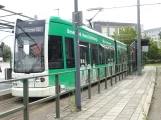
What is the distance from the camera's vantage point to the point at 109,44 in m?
22.5

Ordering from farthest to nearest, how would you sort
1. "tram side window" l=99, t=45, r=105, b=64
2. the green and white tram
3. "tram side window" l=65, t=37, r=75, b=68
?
"tram side window" l=99, t=45, r=105, b=64 → "tram side window" l=65, t=37, r=75, b=68 → the green and white tram

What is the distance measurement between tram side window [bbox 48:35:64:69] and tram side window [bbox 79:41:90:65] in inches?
106

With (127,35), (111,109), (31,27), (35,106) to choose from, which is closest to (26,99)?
(35,106)

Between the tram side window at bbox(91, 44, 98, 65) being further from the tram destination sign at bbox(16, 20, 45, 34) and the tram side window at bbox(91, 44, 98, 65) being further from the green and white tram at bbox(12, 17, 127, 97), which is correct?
the tram destination sign at bbox(16, 20, 45, 34)

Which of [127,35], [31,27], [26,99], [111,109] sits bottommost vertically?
[111,109]

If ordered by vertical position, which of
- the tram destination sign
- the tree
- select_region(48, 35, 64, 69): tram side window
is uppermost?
the tree

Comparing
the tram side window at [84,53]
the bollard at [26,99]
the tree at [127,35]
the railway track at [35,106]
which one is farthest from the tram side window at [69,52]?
the tree at [127,35]

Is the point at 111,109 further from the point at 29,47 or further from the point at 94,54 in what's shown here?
the point at 94,54

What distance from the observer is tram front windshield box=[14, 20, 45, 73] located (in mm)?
11312

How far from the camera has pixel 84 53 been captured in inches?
593

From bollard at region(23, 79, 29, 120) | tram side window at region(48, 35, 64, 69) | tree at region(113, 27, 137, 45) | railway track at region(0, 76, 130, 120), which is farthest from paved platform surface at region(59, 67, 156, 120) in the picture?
tree at region(113, 27, 137, 45)

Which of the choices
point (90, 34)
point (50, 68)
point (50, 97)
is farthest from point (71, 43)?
point (50, 97)

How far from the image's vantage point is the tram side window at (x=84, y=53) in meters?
14.6

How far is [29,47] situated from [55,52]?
0.96 meters
